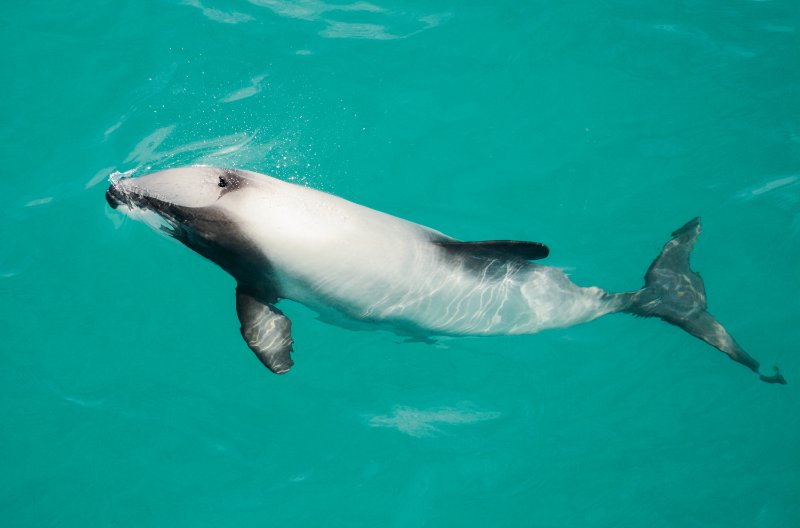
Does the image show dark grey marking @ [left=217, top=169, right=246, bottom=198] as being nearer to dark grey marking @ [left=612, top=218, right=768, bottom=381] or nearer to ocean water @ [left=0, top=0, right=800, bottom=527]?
ocean water @ [left=0, top=0, right=800, bottom=527]

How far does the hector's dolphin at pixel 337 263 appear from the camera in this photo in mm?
5664

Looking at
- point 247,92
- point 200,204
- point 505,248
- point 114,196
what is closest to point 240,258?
point 200,204

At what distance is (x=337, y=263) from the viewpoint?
230 inches

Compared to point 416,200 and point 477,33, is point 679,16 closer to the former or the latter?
point 477,33

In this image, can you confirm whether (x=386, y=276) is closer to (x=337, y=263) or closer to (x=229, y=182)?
(x=337, y=263)

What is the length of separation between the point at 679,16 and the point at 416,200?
5102 millimetres

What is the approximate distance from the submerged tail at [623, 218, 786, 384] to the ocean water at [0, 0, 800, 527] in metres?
0.54

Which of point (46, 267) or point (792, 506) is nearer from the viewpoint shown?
point (46, 267)

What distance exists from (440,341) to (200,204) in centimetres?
348

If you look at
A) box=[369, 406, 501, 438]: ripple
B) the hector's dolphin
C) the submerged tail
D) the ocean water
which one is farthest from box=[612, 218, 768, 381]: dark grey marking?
box=[369, 406, 501, 438]: ripple

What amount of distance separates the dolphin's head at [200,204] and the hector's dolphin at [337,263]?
0.03 ft

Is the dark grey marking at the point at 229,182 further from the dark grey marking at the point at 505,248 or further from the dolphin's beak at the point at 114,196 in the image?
the dark grey marking at the point at 505,248

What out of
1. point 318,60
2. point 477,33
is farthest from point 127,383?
point 477,33

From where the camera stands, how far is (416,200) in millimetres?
8141
